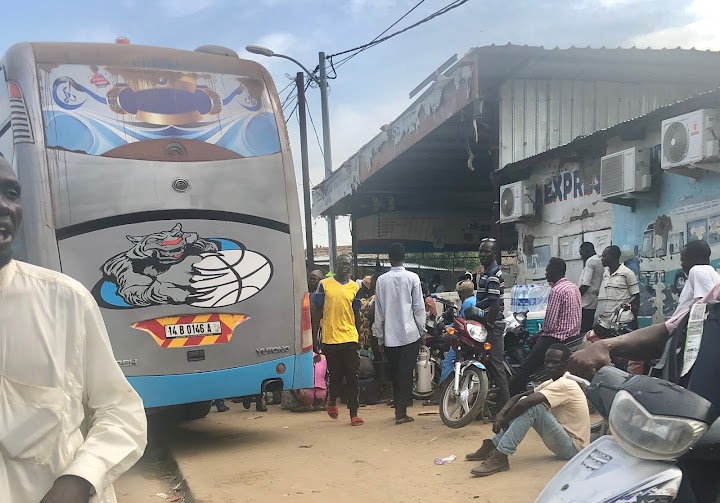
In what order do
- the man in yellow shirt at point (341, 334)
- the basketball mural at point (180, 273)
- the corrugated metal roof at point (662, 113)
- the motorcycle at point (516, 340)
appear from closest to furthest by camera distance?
the basketball mural at point (180, 273) → the corrugated metal roof at point (662, 113) → the man in yellow shirt at point (341, 334) → the motorcycle at point (516, 340)

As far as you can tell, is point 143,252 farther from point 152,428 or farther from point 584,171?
point 584,171

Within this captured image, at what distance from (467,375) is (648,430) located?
4.84 m

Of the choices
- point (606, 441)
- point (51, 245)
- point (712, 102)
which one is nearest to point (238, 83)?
point (51, 245)

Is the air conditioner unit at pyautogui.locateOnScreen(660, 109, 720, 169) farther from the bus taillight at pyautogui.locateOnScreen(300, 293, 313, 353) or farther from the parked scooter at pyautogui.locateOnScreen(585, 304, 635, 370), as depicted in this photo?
the bus taillight at pyautogui.locateOnScreen(300, 293, 313, 353)

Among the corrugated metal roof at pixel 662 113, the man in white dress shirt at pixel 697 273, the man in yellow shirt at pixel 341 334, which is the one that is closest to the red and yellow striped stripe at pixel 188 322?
the man in yellow shirt at pixel 341 334

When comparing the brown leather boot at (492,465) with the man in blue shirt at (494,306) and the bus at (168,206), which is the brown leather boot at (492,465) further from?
the bus at (168,206)

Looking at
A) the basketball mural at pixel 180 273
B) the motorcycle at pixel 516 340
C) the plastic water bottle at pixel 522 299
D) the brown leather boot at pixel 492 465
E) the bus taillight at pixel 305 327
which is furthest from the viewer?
the plastic water bottle at pixel 522 299

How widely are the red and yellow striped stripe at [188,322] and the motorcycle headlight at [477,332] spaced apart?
2274 mm

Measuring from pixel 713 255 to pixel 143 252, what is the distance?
18.0 ft

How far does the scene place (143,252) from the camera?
5531mm

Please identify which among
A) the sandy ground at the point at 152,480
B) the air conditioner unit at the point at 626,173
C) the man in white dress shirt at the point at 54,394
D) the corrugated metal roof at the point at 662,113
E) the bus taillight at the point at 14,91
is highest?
the bus taillight at the point at 14,91

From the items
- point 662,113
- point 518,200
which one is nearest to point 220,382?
point 662,113

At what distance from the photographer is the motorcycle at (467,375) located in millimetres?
6426

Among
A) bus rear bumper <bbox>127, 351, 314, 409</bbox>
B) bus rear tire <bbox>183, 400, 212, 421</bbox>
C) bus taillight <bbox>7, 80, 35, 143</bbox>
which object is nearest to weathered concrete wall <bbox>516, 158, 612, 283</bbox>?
bus rear bumper <bbox>127, 351, 314, 409</bbox>
